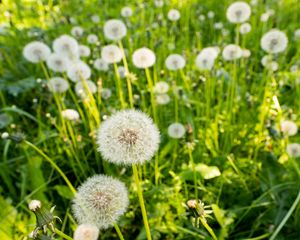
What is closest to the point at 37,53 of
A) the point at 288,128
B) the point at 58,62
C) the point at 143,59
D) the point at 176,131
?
the point at 58,62

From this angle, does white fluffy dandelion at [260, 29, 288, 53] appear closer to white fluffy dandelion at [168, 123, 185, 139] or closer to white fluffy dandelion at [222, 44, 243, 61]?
white fluffy dandelion at [222, 44, 243, 61]

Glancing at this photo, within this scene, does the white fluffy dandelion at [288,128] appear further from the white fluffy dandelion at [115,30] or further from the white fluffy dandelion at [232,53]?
the white fluffy dandelion at [115,30]

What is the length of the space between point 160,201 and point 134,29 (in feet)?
6.44

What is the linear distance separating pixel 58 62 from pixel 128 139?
3.99ft

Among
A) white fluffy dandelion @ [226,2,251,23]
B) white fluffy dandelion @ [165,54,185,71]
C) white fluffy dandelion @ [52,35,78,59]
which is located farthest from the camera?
white fluffy dandelion @ [226,2,251,23]

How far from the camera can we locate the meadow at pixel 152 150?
0.96 metres

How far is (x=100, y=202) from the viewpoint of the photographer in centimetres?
91

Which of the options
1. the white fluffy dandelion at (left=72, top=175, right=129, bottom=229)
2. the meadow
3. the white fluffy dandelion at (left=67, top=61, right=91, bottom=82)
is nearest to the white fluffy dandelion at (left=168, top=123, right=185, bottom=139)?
the meadow

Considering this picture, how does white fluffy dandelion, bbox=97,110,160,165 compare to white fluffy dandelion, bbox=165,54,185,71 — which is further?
white fluffy dandelion, bbox=165,54,185,71

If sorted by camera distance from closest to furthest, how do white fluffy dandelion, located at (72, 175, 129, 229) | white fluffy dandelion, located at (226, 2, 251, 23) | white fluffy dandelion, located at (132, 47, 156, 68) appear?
white fluffy dandelion, located at (72, 175, 129, 229)
white fluffy dandelion, located at (132, 47, 156, 68)
white fluffy dandelion, located at (226, 2, 251, 23)

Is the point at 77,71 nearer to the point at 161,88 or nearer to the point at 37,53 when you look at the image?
the point at 37,53

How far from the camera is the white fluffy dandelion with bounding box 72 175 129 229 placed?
901 millimetres

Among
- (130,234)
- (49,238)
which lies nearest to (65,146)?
(130,234)

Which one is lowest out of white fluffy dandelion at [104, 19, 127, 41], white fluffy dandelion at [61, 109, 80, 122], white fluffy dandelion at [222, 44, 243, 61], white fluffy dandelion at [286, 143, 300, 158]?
white fluffy dandelion at [286, 143, 300, 158]
